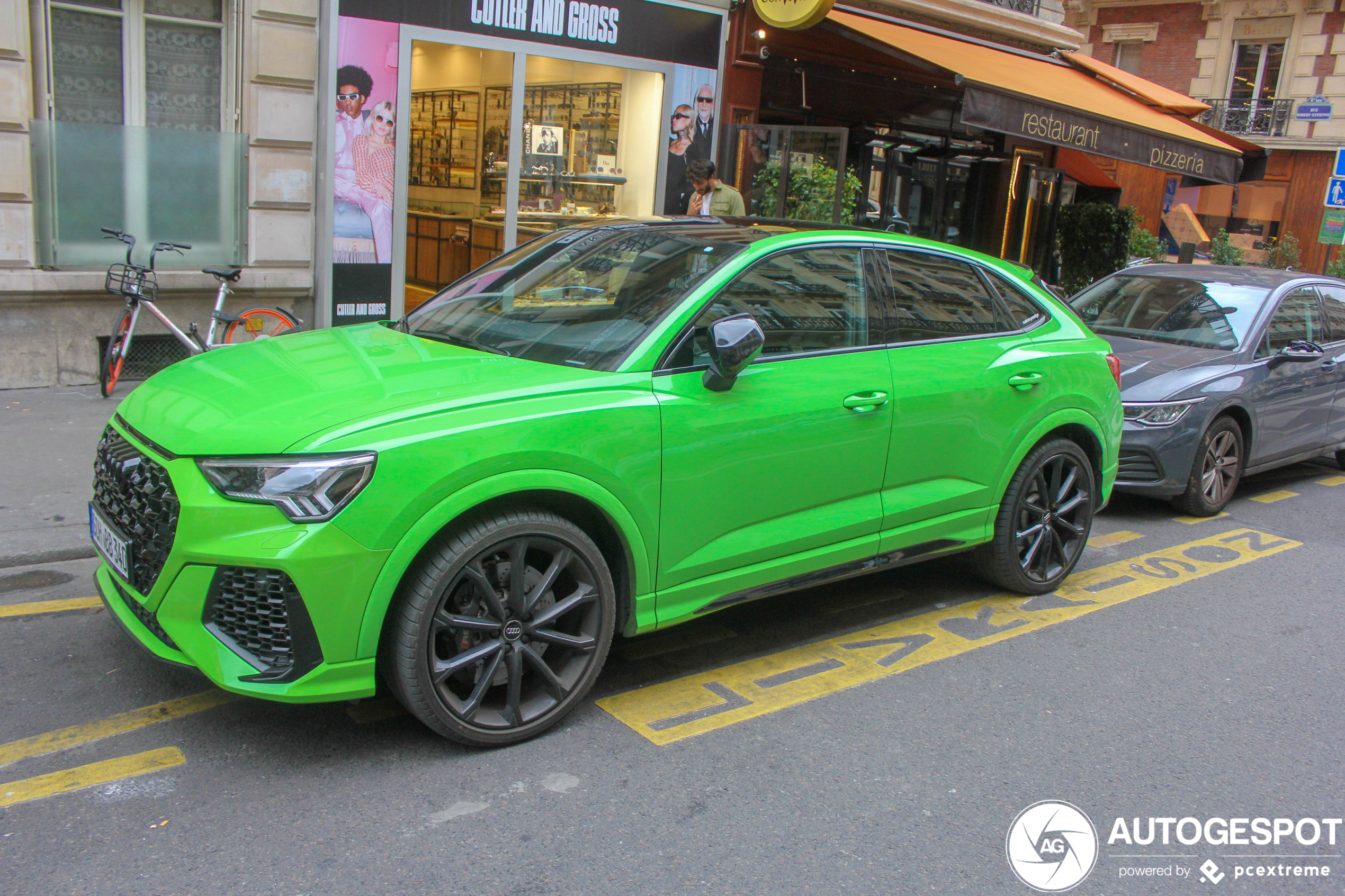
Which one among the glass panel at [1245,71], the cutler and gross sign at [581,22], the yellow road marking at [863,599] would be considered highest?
the glass panel at [1245,71]

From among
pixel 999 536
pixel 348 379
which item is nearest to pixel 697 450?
pixel 348 379

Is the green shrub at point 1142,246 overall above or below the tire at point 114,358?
above

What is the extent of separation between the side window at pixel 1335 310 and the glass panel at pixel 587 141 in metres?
6.65

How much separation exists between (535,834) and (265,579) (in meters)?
1.07

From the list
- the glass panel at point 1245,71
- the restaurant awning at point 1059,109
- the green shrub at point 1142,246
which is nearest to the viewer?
the restaurant awning at point 1059,109

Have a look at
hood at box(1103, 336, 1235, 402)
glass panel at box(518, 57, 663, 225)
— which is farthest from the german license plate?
glass panel at box(518, 57, 663, 225)

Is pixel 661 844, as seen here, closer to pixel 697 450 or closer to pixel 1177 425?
pixel 697 450

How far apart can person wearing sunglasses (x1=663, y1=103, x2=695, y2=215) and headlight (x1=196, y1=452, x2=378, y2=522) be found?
30.8 ft

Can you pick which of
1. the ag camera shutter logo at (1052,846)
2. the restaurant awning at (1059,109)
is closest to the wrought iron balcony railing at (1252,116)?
the restaurant awning at (1059,109)

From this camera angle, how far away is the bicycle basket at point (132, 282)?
324 inches

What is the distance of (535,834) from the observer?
3.18 meters

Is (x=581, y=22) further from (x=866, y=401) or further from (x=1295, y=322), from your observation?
(x=866, y=401)

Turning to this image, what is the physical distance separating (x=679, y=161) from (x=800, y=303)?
8.28m

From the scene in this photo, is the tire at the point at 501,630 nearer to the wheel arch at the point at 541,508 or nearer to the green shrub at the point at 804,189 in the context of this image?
the wheel arch at the point at 541,508
